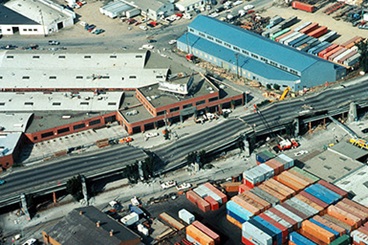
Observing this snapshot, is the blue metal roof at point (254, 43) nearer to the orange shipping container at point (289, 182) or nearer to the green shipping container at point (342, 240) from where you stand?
the orange shipping container at point (289, 182)

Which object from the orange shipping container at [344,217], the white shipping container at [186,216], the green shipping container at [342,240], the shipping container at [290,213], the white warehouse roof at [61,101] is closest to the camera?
the green shipping container at [342,240]

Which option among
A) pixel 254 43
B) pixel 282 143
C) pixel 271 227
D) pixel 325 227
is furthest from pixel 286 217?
pixel 254 43

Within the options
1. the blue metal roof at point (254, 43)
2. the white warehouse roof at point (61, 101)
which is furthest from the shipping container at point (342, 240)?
the white warehouse roof at point (61, 101)

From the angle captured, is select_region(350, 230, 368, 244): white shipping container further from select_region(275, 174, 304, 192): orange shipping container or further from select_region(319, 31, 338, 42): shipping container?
select_region(319, 31, 338, 42): shipping container

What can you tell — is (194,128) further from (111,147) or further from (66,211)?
(66,211)

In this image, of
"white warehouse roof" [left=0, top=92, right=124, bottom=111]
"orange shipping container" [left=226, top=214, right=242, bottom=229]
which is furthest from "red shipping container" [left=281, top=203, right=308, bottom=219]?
"white warehouse roof" [left=0, top=92, right=124, bottom=111]

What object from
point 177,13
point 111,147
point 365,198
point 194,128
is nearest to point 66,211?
point 111,147
